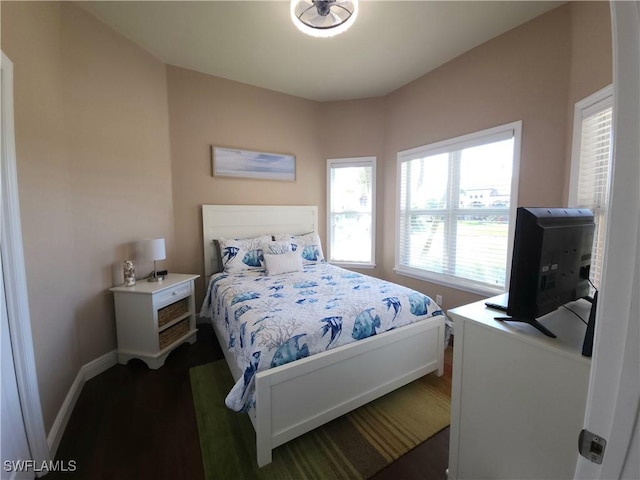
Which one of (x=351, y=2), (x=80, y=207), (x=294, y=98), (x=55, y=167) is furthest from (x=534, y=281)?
(x=294, y=98)

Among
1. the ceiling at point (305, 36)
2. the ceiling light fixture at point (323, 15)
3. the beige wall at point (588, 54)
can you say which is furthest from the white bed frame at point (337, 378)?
the ceiling at point (305, 36)

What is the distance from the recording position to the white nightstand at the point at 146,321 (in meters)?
2.23

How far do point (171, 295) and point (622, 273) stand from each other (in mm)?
2717

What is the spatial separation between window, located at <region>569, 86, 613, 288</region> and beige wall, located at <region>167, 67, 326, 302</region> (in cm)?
269

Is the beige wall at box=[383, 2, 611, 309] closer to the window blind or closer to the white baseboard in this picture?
the window blind

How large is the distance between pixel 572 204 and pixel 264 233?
289cm

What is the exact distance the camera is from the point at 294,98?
3561 millimetres

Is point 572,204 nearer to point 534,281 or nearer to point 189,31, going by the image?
point 534,281

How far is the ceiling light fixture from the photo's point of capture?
1797 mm

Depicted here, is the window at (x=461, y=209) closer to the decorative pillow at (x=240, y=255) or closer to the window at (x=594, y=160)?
the window at (x=594, y=160)

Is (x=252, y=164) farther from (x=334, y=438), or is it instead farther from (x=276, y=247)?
(x=334, y=438)

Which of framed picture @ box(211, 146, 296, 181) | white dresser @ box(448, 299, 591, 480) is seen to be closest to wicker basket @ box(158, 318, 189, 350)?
framed picture @ box(211, 146, 296, 181)

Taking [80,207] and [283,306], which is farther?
[80,207]

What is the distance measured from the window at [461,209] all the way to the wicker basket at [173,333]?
2.52 m
